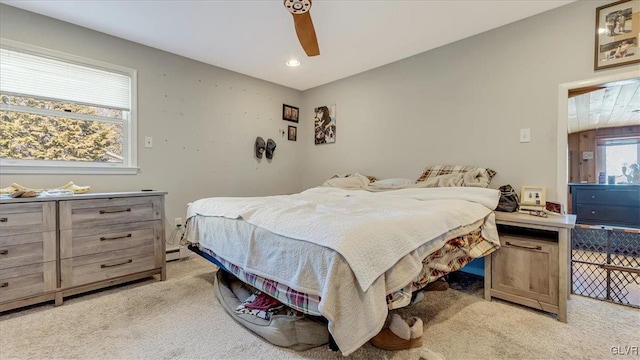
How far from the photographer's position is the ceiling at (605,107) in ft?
9.05

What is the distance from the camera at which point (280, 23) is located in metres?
2.48

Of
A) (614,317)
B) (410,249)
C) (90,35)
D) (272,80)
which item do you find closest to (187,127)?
(90,35)

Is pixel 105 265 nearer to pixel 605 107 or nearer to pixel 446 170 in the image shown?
pixel 446 170

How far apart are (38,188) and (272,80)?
2.79m

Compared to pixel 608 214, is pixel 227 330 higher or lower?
lower

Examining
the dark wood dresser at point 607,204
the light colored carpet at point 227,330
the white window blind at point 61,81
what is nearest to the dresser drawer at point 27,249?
the light colored carpet at point 227,330

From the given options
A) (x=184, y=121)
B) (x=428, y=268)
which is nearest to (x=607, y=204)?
(x=428, y=268)

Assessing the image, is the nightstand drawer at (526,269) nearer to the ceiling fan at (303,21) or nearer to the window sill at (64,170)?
the ceiling fan at (303,21)

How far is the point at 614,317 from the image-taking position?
1.84m

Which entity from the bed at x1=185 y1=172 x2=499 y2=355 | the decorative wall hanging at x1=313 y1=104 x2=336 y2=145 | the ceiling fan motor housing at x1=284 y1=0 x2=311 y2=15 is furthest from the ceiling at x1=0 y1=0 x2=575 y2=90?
the bed at x1=185 y1=172 x2=499 y2=355

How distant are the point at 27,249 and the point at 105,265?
47 centimetres

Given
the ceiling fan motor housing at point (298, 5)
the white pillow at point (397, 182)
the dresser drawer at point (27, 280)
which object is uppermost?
the ceiling fan motor housing at point (298, 5)

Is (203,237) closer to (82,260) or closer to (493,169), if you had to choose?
(82,260)

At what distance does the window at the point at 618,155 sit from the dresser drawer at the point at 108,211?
610cm
